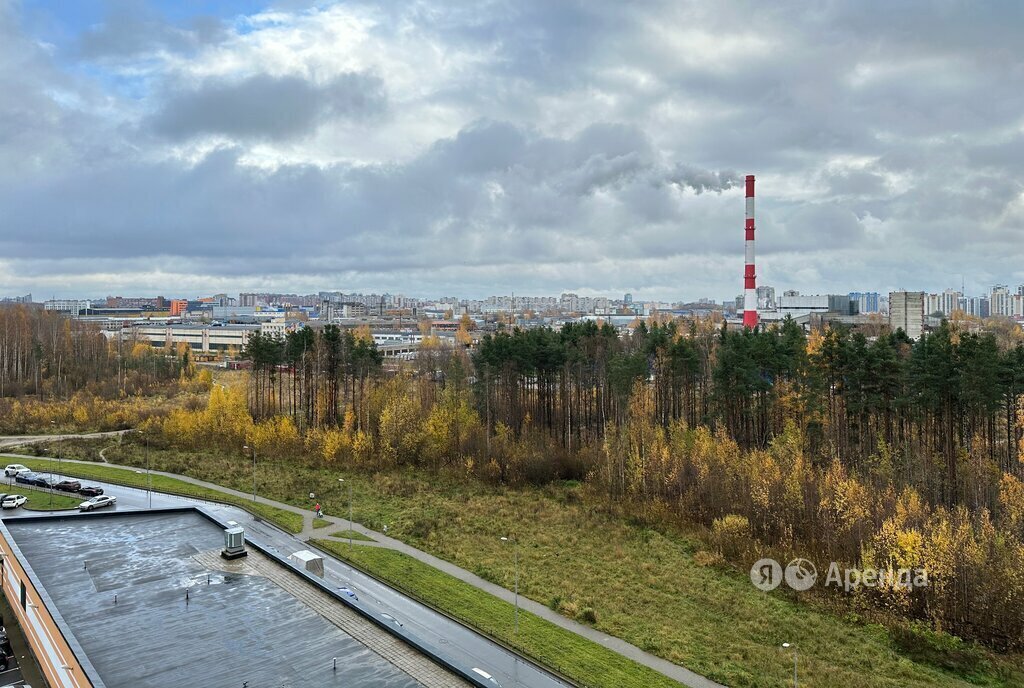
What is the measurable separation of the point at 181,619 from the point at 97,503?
94.1ft

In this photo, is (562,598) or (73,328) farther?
(73,328)

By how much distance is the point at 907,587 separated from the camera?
85.9 feet

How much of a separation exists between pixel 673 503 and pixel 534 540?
9704 mm

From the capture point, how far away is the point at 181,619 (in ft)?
58.7

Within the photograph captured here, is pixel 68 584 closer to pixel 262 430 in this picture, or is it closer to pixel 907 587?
pixel 907 587

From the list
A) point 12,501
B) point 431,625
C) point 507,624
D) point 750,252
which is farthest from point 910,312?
point 12,501

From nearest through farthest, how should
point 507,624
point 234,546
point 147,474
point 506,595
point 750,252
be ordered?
point 234,546 < point 507,624 < point 506,595 < point 147,474 < point 750,252

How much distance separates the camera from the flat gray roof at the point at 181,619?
15070 mm

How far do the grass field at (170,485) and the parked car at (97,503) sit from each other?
4.37 metres

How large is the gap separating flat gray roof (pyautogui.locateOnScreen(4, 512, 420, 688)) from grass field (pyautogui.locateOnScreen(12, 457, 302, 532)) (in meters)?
14.7

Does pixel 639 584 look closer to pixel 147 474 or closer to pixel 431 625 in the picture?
pixel 431 625

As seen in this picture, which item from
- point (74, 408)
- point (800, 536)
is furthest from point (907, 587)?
point (74, 408)

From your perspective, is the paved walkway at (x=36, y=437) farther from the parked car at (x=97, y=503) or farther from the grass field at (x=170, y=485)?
the parked car at (x=97, y=503)

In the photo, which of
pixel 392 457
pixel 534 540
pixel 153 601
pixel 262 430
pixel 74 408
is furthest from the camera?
pixel 74 408
